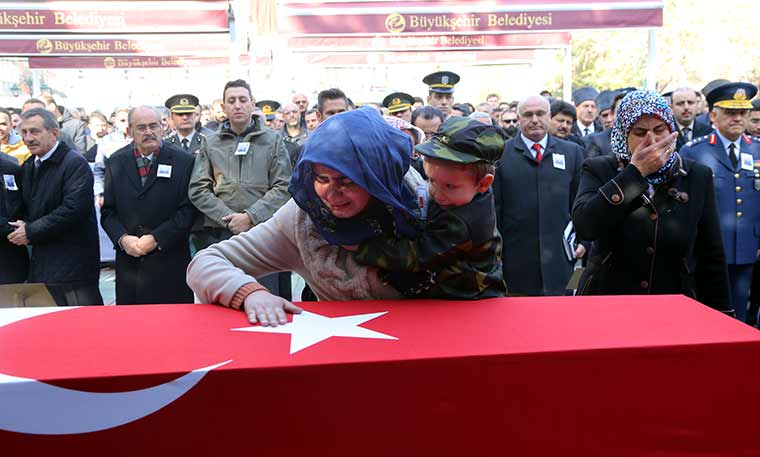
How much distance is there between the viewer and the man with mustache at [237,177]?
17.3 ft

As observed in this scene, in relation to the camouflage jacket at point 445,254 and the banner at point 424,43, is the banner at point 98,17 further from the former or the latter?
the camouflage jacket at point 445,254

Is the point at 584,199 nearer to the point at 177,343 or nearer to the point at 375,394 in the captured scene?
the point at 375,394

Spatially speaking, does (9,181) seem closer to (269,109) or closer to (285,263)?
(285,263)

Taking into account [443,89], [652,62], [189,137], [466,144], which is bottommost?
[466,144]

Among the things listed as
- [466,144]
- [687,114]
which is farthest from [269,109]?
[466,144]

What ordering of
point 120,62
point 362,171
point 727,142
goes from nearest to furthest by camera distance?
1. point 362,171
2. point 727,142
3. point 120,62

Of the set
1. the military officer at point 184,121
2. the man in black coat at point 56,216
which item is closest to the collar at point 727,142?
the man in black coat at point 56,216

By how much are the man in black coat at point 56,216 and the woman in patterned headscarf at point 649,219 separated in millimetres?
3903

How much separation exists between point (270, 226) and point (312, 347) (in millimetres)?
636

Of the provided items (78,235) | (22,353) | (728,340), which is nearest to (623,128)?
(728,340)

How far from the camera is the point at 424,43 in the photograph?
11.2 meters

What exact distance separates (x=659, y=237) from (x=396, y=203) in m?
1.65

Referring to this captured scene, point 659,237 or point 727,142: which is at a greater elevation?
point 727,142

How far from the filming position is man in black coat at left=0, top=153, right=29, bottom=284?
5355 millimetres
